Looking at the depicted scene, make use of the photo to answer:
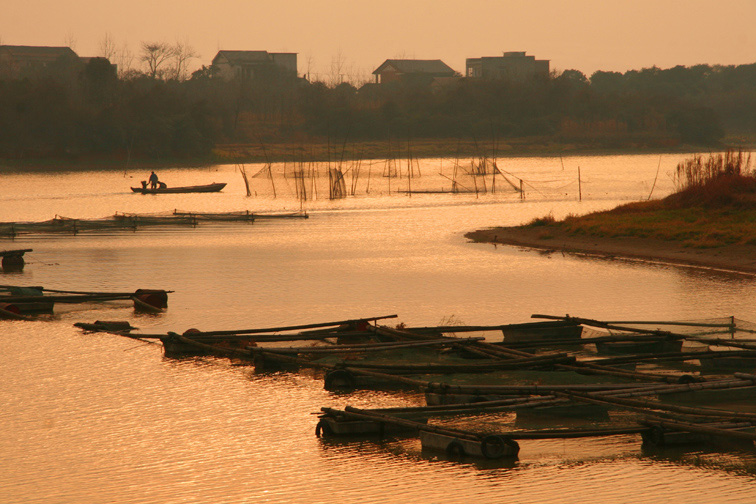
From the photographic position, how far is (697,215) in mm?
27312

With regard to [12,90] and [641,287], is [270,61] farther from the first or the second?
[641,287]

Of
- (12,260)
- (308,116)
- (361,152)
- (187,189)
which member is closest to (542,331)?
(12,260)

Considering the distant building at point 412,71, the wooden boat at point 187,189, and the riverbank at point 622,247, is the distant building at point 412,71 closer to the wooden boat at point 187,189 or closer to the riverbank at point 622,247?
the wooden boat at point 187,189

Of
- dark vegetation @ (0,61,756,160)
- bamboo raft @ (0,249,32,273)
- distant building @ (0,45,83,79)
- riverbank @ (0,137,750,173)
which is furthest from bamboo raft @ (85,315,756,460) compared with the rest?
distant building @ (0,45,83,79)

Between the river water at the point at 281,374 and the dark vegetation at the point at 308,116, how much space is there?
42608 mm

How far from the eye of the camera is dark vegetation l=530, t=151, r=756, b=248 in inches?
978

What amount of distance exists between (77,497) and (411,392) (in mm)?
4173

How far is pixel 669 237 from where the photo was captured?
25719mm

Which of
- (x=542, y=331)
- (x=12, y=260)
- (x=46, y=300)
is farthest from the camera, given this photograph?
(x=12, y=260)

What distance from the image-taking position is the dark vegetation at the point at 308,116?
7544cm

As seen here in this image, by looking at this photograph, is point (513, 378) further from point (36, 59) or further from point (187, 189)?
point (36, 59)

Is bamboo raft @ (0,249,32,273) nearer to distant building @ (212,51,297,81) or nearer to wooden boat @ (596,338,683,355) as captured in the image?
wooden boat @ (596,338,683,355)

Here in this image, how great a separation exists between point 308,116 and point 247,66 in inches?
1314

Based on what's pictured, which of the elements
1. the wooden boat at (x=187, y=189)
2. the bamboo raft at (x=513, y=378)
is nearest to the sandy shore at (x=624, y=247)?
the bamboo raft at (x=513, y=378)
